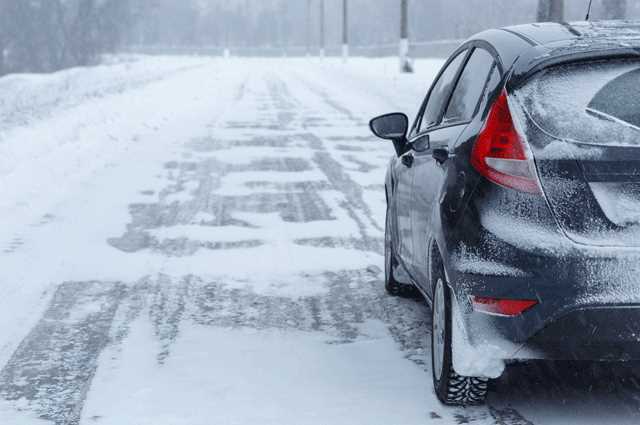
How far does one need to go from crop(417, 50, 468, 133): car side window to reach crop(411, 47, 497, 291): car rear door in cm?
3

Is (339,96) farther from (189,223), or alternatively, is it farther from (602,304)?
→ (602,304)

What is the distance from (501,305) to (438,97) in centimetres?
217

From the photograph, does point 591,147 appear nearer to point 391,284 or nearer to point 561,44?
point 561,44

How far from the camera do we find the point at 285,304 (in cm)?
674

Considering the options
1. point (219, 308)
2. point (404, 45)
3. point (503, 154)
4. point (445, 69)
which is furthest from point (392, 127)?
point (404, 45)

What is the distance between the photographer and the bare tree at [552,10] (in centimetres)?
1956

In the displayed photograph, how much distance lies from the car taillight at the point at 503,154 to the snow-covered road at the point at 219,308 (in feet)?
3.28

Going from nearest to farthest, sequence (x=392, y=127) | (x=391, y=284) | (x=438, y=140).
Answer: (x=438, y=140) → (x=392, y=127) → (x=391, y=284)

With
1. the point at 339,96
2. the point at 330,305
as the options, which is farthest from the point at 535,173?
the point at 339,96

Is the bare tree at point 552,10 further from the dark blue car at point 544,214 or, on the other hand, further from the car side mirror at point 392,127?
the dark blue car at point 544,214

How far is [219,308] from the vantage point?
6.61 m

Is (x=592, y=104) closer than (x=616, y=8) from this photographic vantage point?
Yes

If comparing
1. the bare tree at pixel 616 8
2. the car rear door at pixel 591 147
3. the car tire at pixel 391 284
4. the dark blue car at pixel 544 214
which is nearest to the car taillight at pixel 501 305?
the dark blue car at pixel 544 214

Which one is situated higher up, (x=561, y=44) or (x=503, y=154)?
(x=561, y=44)
